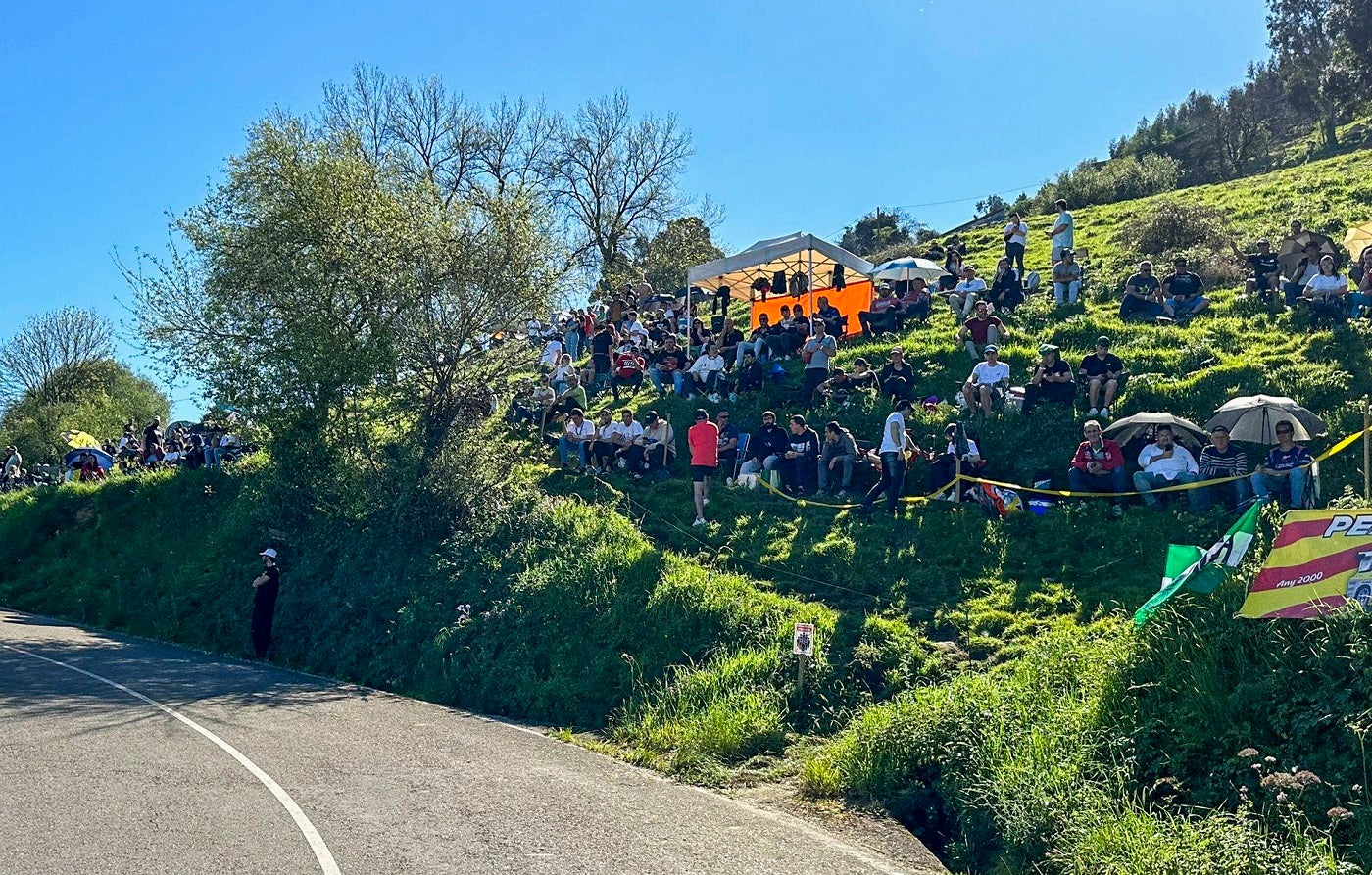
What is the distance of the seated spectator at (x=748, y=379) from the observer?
22.8 meters

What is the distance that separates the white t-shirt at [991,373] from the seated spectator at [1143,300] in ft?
14.4

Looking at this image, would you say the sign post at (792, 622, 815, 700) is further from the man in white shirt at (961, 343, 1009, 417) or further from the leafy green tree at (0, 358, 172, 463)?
the leafy green tree at (0, 358, 172, 463)

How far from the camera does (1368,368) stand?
17.5 metres

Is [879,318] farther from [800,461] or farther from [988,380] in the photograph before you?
[800,461]

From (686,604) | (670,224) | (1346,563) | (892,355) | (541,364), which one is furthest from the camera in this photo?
(670,224)

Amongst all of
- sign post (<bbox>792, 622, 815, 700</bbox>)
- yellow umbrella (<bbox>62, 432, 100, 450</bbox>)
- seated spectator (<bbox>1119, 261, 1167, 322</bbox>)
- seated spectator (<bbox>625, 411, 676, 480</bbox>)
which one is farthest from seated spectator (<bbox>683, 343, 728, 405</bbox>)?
yellow umbrella (<bbox>62, 432, 100, 450</bbox>)

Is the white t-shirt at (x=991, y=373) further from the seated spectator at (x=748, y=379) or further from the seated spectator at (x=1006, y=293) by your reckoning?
the seated spectator at (x=1006, y=293)

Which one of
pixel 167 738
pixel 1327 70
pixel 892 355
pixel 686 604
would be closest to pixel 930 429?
pixel 892 355

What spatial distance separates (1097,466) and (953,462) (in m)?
2.08

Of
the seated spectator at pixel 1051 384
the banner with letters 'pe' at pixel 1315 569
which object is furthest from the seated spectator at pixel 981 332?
the banner with letters 'pe' at pixel 1315 569

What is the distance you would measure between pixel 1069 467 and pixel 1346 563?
7.97m

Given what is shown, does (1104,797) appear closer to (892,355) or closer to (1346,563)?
(1346,563)

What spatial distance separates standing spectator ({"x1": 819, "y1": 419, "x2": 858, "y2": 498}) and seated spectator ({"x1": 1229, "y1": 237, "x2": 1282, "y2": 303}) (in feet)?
30.4

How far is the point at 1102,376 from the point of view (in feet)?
60.5
